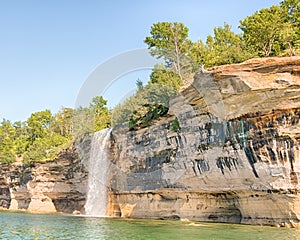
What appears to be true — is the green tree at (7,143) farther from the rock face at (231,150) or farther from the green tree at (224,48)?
the green tree at (224,48)

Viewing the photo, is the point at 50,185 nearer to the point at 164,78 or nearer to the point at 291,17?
the point at 164,78

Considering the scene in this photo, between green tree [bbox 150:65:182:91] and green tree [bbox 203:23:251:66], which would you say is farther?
green tree [bbox 150:65:182:91]

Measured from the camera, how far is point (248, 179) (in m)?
19.9

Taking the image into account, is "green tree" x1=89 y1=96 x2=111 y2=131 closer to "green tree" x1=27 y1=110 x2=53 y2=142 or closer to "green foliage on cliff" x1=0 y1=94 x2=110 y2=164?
"green foliage on cliff" x1=0 y1=94 x2=110 y2=164

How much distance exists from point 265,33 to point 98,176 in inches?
688

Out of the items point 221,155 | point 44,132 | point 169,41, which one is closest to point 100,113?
point 44,132

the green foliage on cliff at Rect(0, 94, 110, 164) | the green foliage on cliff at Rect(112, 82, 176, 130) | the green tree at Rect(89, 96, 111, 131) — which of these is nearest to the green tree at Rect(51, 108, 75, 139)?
the green foliage on cliff at Rect(0, 94, 110, 164)

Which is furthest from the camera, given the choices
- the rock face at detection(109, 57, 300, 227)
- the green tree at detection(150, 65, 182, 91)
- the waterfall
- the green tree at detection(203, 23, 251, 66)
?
the waterfall

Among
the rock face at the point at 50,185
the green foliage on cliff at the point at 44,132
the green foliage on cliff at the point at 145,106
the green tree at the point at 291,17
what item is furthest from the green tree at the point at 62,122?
the green tree at the point at 291,17

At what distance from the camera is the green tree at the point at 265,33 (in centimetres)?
2858

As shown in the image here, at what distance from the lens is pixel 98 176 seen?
Result: 33281 mm

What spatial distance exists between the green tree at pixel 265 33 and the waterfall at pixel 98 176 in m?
13.6

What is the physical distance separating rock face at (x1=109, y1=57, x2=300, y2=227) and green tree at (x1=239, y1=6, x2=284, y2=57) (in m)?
8.93

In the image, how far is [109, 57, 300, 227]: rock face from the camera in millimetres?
18234
